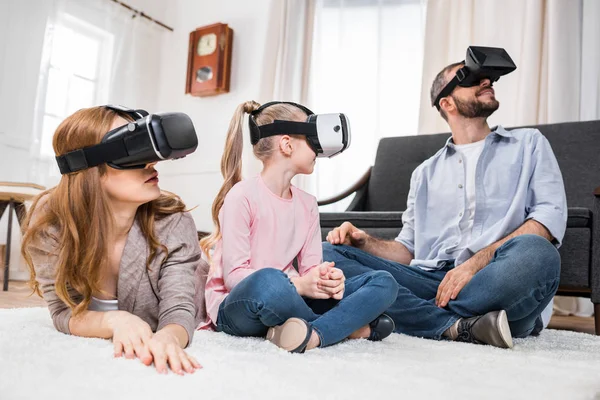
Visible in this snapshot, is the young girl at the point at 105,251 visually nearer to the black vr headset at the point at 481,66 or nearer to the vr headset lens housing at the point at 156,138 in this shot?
the vr headset lens housing at the point at 156,138

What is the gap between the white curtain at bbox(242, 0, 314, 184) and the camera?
3.88 metres

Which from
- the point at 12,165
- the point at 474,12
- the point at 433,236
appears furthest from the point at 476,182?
the point at 12,165

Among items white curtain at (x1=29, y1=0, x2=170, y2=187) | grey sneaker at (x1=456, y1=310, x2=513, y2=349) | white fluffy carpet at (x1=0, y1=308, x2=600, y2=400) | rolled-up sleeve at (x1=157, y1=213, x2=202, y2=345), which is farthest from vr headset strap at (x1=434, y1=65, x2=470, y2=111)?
white curtain at (x1=29, y1=0, x2=170, y2=187)

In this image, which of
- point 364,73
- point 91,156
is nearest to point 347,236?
point 91,156

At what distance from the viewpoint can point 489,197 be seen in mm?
1660

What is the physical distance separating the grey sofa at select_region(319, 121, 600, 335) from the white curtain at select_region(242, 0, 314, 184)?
3.70ft

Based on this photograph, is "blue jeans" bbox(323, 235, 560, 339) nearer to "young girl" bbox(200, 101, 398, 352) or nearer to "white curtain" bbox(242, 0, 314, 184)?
"young girl" bbox(200, 101, 398, 352)

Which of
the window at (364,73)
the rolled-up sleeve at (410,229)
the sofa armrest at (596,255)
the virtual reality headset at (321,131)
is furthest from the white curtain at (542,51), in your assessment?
the virtual reality headset at (321,131)

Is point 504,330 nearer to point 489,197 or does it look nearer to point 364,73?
point 489,197

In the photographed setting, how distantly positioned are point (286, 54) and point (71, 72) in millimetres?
1526

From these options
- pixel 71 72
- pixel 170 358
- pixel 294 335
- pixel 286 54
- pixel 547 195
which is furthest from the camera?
pixel 286 54

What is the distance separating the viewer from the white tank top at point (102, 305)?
1165 mm

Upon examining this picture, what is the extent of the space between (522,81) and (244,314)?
2.48m

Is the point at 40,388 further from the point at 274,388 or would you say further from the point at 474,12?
the point at 474,12
